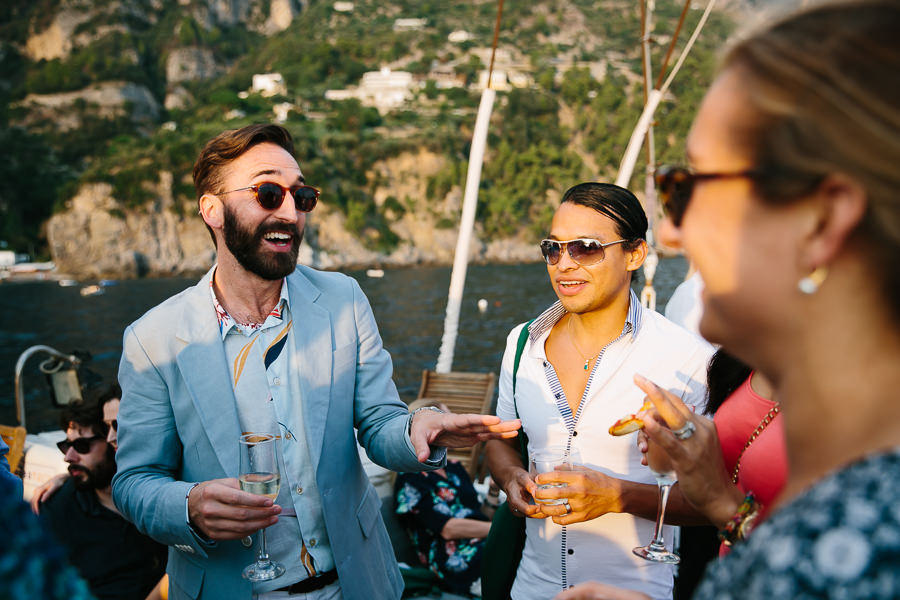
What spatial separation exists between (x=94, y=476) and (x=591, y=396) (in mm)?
2686

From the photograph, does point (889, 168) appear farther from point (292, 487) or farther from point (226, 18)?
point (226, 18)

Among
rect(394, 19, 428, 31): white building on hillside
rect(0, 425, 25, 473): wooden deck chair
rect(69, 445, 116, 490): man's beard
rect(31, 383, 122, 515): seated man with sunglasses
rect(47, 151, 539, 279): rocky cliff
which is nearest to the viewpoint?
rect(69, 445, 116, 490): man's beard

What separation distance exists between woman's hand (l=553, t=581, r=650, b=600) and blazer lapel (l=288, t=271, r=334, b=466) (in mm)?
1184

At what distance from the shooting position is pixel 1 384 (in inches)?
1193

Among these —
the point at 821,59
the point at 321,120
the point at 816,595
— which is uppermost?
the point at 821,59

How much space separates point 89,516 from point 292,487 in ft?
5.89

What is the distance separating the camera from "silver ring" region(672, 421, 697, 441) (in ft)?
5.01

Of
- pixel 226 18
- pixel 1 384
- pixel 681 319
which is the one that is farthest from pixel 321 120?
pixel 681 319

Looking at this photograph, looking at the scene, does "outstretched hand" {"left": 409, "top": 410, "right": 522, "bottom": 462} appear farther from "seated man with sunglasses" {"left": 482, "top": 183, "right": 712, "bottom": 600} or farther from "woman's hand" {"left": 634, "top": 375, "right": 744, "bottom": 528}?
"woman's hand" {"left": 634, "top": 375, "right": 744, "bottom": 528}

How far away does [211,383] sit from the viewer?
2141 millimetres

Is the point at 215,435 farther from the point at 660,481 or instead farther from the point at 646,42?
the point at 646,42

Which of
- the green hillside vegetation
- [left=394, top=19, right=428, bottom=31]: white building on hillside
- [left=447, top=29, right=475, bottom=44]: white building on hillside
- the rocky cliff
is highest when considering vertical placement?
[left=394, top=19, right=428, bottom=31]: white building on hillside

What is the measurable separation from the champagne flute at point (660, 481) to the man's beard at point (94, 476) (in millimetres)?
2805

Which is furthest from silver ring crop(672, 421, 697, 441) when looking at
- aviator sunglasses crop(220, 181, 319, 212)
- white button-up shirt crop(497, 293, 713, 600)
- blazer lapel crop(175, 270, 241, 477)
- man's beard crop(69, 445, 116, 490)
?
man's beard crop(69, 445, 116, 490)
